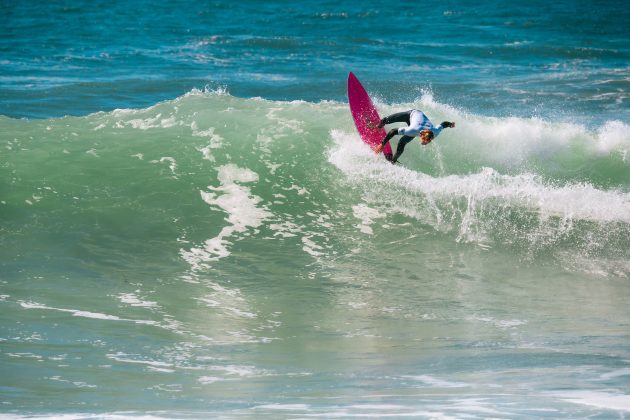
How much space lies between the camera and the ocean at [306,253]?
16.2 ft

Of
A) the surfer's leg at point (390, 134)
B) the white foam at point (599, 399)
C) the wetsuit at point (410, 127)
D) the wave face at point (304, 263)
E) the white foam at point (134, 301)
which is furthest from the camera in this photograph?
the surfer's leg at point (390, 134)

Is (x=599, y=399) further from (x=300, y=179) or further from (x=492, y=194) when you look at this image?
(x=300, y=179)

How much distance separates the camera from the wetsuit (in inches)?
381

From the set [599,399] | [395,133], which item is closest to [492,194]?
[395,133]

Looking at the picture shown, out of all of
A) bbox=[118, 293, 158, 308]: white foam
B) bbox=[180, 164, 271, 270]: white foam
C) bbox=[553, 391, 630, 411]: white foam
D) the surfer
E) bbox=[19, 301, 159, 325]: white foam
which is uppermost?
the surfer

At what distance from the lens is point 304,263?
8.35 m

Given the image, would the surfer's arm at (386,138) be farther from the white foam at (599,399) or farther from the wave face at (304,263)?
the white foam at (599,399)

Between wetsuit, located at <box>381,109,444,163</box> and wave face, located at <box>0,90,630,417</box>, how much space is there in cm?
34

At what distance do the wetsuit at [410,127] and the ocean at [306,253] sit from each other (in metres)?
0.37

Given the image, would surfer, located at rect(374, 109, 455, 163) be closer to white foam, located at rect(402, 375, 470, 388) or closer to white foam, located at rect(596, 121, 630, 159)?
white foam, located at rect(596, 121, 630, 159)

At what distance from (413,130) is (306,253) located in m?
2.21

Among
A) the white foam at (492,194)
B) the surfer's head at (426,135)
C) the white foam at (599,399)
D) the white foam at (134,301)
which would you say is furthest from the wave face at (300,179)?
the white foam at (599,399)

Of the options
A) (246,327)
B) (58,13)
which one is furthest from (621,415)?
(58,13)

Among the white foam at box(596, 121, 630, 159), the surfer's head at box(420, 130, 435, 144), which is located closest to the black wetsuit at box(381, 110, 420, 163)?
the surfer's head at box(420, 130, 435, 144)
